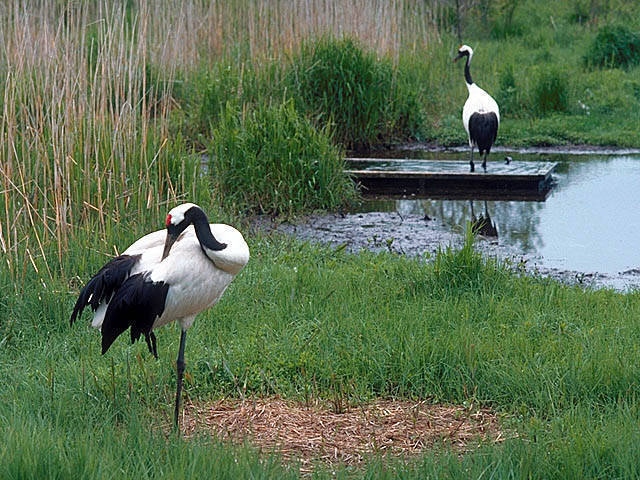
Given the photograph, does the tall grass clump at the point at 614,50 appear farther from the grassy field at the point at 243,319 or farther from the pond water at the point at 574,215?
the grassy field at the point at 243,319

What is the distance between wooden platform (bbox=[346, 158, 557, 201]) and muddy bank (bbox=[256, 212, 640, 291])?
95cm

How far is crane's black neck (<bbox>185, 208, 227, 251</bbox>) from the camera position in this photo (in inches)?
165

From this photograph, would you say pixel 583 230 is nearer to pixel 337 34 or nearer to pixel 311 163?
pixel 311 163

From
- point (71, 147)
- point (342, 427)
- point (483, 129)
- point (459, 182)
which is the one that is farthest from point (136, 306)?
point (483, 129)

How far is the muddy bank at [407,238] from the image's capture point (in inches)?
273

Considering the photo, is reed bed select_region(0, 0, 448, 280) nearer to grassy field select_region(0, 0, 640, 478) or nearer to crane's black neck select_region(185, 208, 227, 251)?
grassy field select_region(0, 0, 640, 478)

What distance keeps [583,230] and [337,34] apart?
14.4 ft

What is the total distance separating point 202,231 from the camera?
4191mm

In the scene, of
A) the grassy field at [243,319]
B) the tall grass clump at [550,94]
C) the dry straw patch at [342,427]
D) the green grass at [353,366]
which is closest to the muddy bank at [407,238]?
the grassy field at [243,319]

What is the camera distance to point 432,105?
1341 centimetres

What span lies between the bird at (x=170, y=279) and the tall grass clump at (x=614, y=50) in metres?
12.2

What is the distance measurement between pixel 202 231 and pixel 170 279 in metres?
0.23

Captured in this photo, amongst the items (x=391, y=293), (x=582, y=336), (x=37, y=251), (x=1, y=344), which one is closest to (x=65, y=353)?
(x=1, y=344)

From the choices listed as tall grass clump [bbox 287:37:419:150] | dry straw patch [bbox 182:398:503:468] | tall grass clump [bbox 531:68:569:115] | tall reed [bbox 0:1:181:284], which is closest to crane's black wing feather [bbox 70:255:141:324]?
dry straw patch [bbox 182:398:503:468]
